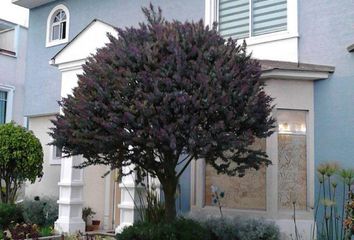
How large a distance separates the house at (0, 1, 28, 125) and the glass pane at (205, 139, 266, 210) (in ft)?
35.7

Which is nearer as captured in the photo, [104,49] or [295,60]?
[104,49]

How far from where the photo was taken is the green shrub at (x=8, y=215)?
12.0 metres

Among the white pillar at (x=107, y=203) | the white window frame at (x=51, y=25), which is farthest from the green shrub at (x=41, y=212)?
the white window frame at (x=51, y=25)

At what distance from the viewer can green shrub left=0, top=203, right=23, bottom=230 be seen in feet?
39.4

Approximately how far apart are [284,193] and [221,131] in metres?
3.33

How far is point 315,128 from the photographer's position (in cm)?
1017

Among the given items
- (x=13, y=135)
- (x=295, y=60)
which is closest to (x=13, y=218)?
(x=13, y=135)

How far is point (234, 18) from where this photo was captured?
38.4 feet

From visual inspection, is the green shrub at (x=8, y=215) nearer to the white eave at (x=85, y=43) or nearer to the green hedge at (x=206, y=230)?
the white eave at (x=85, y=43)

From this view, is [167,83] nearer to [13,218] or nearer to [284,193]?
[284,193]

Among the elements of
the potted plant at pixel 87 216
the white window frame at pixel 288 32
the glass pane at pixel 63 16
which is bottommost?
the potted plant at pixel 87 216

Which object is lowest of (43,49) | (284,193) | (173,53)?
(284,193)

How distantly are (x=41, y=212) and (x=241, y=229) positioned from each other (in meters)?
6.28

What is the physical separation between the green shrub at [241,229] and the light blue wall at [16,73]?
1215 cm
